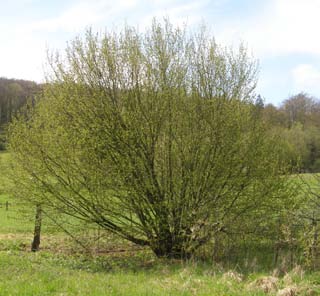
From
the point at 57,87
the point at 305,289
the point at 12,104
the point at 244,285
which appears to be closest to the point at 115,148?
the point at 57,87

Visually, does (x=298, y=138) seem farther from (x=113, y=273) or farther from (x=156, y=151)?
(x=113, y=273)

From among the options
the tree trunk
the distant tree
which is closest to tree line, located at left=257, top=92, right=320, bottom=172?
Result: the distant tree

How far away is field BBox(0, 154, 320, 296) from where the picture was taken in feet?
22.1

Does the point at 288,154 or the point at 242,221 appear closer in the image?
the point at 242,221

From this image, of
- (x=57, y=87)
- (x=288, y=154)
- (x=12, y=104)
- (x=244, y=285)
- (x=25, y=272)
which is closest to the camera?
(x=244, y=285)

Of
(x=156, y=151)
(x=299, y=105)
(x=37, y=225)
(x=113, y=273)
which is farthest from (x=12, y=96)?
(x=299, y=105)

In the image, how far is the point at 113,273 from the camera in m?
9.73

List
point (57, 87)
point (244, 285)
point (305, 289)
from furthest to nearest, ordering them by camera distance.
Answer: point (57, 87) < point (244, 285) < point (305, 289)

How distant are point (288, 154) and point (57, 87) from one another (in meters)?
8.11

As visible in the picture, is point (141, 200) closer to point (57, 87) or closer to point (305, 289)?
point (57, 87)

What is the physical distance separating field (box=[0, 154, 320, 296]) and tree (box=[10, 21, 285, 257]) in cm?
86

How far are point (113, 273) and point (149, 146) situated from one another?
3.69 m

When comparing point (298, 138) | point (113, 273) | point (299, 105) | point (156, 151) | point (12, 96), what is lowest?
point (113, 273)

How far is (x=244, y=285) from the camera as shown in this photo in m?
7.18
